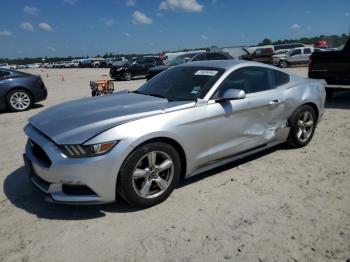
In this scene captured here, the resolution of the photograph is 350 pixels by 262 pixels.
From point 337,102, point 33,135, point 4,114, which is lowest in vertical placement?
point 337,102

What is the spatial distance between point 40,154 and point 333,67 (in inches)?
328

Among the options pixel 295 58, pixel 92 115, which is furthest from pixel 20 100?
pixel 295 58

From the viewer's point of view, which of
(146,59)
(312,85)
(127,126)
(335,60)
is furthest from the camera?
(146,59)

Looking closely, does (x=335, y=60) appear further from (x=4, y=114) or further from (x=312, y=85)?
(x=4, y=114)

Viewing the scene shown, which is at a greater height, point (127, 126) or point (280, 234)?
point (127, 126)

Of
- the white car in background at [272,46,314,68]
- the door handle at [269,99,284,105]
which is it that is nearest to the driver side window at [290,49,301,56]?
the white car in background at [272,46,314,68]

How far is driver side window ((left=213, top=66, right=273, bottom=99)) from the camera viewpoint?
14.5 ft

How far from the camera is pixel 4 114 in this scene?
9922 mm

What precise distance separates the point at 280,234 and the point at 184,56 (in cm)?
1639

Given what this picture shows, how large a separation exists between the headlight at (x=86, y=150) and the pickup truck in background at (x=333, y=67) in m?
7.96

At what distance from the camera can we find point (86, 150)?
130 inches

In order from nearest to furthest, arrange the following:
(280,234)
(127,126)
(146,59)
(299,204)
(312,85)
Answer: (280,234) < (127,126) < (299,204) < (312,85) < (146,59)

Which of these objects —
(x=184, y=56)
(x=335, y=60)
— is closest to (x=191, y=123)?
(x=335, y=60)

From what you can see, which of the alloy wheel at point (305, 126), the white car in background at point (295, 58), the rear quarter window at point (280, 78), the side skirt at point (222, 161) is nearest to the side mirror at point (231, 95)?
the side skirt at point (222, 161)
